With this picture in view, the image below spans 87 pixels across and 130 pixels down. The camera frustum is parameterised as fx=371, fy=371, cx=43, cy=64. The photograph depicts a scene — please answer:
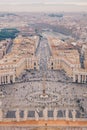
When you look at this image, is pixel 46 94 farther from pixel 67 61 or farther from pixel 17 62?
pixel 67 61

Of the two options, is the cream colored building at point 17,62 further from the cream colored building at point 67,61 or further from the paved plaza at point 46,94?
the cream colored building at point 67,61

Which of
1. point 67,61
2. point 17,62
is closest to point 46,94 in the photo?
point 17,62

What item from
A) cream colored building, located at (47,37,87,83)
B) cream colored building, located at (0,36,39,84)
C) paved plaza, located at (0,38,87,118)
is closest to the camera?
paved plaza, located at (0,38,87,118)

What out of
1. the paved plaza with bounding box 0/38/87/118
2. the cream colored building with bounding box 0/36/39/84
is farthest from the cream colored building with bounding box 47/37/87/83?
the cream colored building with bounding box 0/36/39/84

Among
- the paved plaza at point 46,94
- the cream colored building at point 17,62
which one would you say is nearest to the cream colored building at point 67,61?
the paved plaza at point 46,94

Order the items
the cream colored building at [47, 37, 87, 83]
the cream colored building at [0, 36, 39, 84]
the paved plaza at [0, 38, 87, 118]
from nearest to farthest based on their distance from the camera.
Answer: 1. the paved plaza at [0, 38, 87, 118]
2. the cream colored building at [0, 36, 39, 84]
3. the cream colored building at [47, 37, 87, 83]

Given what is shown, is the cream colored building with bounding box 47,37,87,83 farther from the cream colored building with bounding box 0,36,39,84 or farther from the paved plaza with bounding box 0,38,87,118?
the cream colored building with bounding box 0,36,39,84
